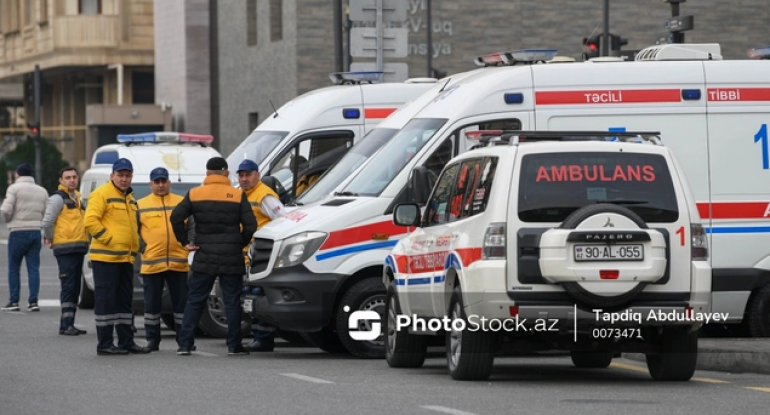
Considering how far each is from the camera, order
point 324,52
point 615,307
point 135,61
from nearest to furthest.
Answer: point 615,307, point 324,52, point 135,61

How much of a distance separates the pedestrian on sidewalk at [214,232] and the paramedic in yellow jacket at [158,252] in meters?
0.41

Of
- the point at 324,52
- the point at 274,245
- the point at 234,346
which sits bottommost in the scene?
the point at 234,346

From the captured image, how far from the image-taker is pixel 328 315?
14711mm

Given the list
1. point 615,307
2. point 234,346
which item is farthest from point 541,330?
point 234,346

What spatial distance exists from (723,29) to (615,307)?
33.2 m

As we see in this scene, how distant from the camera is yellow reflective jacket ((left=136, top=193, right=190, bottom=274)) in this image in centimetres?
1575

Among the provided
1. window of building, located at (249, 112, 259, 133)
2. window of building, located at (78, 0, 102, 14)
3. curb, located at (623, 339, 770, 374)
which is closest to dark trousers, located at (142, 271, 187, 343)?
curb, located at (623, 339, 770, 374)

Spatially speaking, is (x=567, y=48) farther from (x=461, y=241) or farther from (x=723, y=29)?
(x=461, y=241)

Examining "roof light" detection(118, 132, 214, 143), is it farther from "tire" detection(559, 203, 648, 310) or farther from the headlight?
"tire" detection(559, 203, 648, 310)

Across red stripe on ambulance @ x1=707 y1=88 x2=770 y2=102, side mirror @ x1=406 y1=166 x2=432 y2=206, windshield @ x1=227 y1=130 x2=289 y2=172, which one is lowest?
side mirror @ x1=406 y1=166 x2=432 y2=206

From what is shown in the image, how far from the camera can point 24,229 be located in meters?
22.0

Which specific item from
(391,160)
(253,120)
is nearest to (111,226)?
(391,160)

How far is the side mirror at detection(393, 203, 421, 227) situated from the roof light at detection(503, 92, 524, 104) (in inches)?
90.7

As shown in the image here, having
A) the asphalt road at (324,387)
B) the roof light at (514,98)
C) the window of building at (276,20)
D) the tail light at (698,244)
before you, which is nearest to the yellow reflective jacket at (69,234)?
the asphalt road at (324,387)
